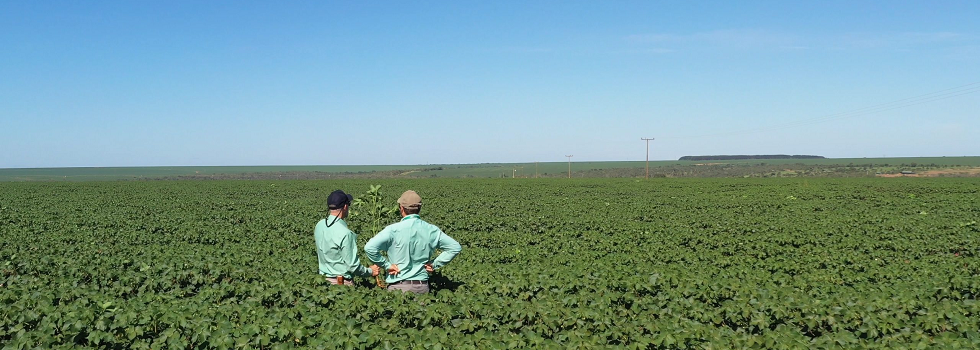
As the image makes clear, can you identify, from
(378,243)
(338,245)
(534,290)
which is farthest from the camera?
(534,290)

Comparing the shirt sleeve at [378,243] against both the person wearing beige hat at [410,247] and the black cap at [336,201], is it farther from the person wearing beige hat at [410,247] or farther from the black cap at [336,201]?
the black cap at [336,201]

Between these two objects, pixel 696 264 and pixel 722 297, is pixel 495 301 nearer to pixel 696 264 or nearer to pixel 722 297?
pixel 722 297

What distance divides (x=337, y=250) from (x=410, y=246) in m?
0.83

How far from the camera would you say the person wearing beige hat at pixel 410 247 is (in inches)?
254

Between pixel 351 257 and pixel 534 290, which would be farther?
pixel 534 290

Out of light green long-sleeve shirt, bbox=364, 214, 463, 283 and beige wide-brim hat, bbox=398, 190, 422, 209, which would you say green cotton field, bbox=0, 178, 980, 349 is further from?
beige wide-brim hat, bbox=398, 190, 422, 209

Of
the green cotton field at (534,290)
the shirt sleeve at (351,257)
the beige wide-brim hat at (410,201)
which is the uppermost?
the beige wide-brim hat at (410,201)

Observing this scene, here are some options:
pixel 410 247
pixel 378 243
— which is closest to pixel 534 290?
pixel 410 247

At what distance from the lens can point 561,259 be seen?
1300cm

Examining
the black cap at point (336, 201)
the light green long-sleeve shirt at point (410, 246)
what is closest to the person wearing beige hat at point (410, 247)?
the light green long-sleeve shirt at point (410, 246)

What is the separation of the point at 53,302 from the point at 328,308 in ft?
9.61

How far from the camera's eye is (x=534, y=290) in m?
8.50

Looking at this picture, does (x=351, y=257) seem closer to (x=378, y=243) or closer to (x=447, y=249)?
(x=378, y=243)

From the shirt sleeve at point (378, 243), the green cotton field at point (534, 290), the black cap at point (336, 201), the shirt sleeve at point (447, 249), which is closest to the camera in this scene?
the green cotton field at point (534, 290)
